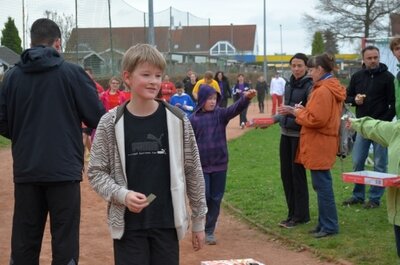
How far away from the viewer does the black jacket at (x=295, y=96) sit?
769 centimetres

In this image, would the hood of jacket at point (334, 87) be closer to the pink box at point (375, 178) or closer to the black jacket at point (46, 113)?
the pink box at point (375, 178)

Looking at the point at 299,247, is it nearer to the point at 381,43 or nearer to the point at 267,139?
the point at 381,43

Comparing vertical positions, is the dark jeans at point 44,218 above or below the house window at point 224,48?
below

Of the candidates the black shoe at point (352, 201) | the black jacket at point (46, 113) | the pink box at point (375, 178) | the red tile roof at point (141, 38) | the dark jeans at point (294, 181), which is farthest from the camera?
the red tile roof at point (141, 38)

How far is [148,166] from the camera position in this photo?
155 inches

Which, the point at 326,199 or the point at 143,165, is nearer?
the point at 143,165

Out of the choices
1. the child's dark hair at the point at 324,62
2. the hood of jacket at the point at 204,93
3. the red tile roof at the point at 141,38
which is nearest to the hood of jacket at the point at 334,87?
the child's dark hair at the point at 324,62

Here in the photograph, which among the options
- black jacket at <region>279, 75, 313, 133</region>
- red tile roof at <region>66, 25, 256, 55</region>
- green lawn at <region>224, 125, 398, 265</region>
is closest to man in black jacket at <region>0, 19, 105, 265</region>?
green lawn at <region>224, 125, 398, 265</region>

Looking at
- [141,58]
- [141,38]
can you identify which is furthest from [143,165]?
[141,38]

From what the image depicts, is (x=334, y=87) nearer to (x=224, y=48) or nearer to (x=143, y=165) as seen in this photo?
(x=143, y=165)

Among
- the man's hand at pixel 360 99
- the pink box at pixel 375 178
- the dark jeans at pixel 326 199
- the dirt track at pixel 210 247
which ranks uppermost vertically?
the man's hand at pixel 360 99

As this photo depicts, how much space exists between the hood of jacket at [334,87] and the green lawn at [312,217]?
5.05ft

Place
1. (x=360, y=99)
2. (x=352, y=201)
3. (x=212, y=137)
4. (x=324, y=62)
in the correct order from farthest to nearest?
(x=352, y=201), (x=360, y=99), (x=212, y=137), (x=324, y=62)

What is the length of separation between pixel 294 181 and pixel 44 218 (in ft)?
12.0
